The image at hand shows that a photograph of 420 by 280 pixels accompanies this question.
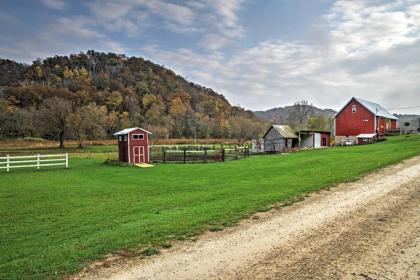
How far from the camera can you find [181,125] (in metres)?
114

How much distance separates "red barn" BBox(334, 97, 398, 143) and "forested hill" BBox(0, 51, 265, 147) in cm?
4965

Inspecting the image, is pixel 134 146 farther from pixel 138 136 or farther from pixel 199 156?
pixel 199 156

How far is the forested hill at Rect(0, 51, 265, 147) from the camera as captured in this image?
6819cm

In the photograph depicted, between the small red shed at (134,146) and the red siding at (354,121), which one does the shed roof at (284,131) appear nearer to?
the red siding at (354,121)

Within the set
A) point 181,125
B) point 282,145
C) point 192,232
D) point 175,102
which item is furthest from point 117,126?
point 192,232

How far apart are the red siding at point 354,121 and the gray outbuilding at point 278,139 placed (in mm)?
8544

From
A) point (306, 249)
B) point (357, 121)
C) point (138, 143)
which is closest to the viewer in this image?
point (306, 249)

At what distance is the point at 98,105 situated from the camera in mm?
113125

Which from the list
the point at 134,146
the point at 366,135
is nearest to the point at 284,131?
the point at 366,135

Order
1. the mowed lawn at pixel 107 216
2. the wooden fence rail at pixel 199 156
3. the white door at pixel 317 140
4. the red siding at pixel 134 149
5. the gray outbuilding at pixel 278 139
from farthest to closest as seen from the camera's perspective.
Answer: the white door at pixel 317 140, the gray outbuilding at pixel 278 139, the red siding at pixel 134 149, the wooden fence rail at pixel 199 156, the mowed lawn at pixel 107 216

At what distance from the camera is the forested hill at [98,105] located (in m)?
68.2

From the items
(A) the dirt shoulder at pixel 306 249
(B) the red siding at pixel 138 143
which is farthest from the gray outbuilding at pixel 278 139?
(A) the dirt shoulder at pixel 306 249

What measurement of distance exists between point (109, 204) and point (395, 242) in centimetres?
913

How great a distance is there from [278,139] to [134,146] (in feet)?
67.9
